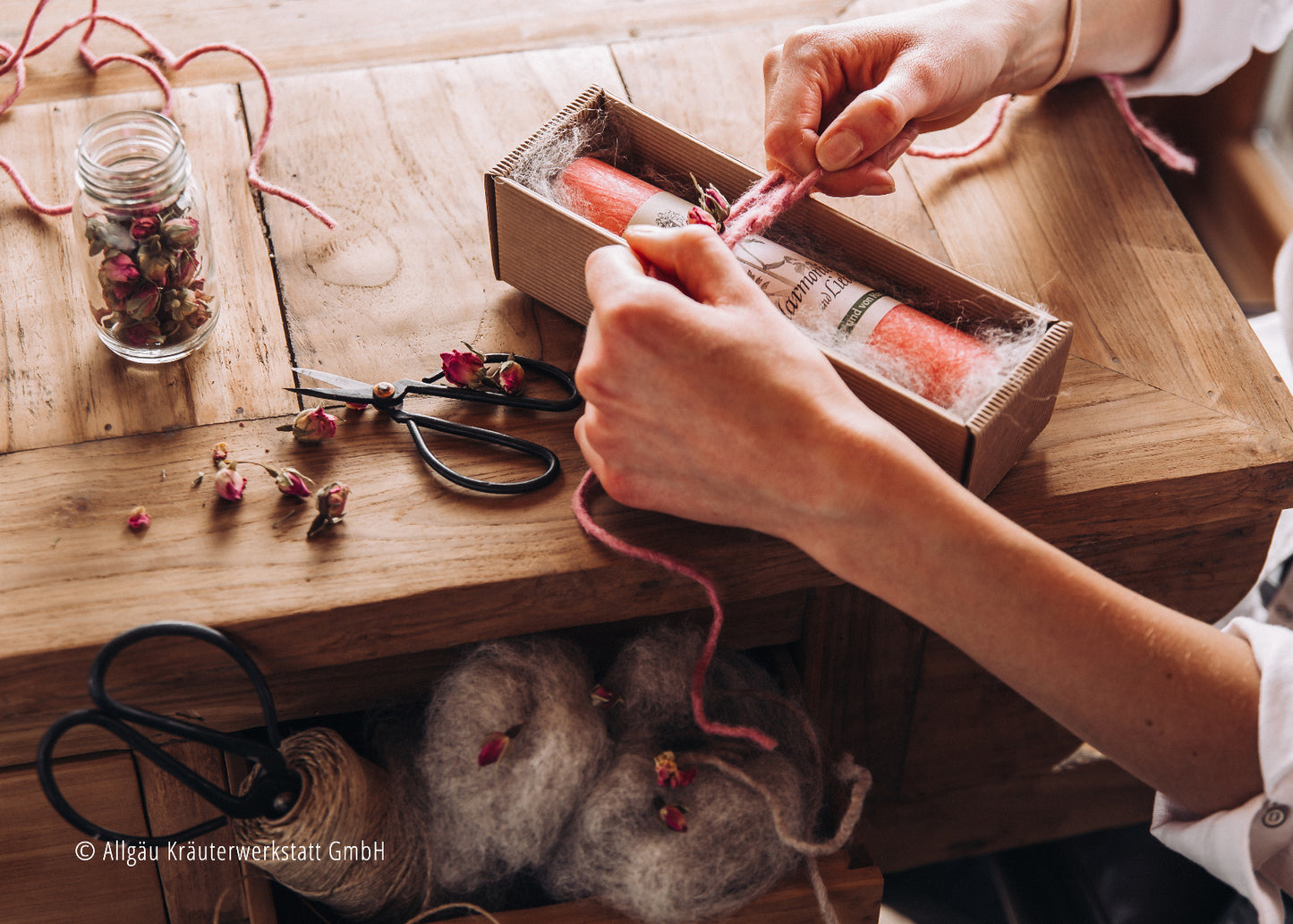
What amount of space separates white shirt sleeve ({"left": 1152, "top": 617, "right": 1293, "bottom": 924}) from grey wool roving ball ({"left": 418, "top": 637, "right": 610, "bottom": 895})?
1.38 ft

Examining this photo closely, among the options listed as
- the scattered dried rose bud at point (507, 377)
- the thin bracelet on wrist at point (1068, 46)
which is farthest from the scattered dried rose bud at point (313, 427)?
the thin bracelet on wrist at point (1068, 46)

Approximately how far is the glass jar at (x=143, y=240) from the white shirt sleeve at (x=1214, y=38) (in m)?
0.91

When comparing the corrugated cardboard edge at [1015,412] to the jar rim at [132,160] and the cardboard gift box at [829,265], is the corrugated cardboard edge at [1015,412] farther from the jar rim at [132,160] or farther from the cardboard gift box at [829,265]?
the jar rim at [132,160]

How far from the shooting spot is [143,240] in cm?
79

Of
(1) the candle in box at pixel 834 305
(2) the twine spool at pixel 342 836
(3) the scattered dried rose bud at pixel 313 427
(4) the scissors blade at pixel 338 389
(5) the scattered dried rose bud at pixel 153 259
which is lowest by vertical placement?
(2) the twine spool at pixel 342 836

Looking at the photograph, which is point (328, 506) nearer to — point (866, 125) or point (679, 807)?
point (679, 807)

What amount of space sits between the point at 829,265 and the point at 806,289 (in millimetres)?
62

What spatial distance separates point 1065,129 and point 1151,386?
1.12 feet

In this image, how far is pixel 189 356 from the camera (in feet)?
2.84

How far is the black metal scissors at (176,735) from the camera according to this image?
68cm

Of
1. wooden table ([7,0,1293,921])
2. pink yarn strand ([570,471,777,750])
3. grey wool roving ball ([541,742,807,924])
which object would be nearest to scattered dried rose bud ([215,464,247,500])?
wooden table ([7,0,1293,921])

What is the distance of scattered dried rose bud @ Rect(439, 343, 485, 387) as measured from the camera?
2.73 feet

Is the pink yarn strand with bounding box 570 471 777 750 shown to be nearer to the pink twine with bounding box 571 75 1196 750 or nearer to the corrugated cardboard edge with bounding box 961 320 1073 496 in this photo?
the pink twine with bounding box 571 75 1196 750

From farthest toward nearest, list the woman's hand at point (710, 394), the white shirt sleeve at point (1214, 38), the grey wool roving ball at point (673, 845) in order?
the white shirt sleeve at point (1214, 38), the grey wool roving ball at point (673, 845), the woman's hand at point (710, 394)
